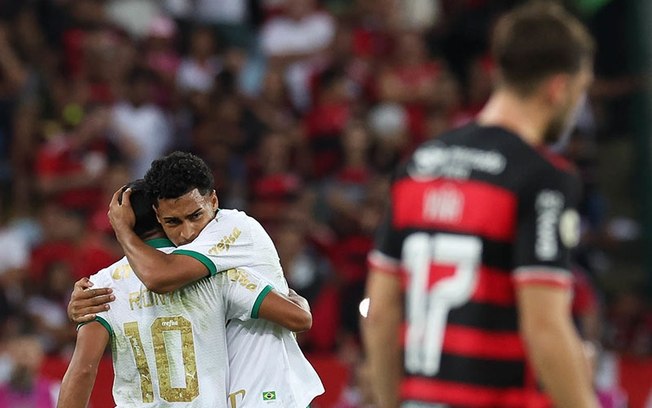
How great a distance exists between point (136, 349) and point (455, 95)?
8889 mm

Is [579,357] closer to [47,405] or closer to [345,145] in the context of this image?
[47,405]

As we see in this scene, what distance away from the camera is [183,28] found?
1480cm

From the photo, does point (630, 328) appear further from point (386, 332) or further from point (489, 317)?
point (489, 317)

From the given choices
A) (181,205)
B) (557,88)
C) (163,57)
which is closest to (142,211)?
(181,205)

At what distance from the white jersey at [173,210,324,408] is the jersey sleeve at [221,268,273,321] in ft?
0.13

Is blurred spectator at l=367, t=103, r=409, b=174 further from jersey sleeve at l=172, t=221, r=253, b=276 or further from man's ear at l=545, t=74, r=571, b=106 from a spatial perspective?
man's ear at l=545, t=74, r=571, b=106

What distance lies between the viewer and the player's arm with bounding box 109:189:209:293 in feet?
17.8

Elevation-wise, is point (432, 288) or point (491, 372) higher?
point (432, 288)

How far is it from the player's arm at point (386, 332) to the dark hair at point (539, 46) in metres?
0.82

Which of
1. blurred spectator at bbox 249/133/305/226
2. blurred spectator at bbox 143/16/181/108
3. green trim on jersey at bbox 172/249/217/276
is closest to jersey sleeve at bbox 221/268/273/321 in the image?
green trim on jersey at bbox 172/249/217/276

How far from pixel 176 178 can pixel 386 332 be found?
1.56 meters

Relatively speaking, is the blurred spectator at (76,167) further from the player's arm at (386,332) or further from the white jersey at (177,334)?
the player's arm at (386,332)

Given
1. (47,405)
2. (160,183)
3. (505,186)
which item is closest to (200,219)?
(160,183)

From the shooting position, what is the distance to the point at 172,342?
5641 mm
